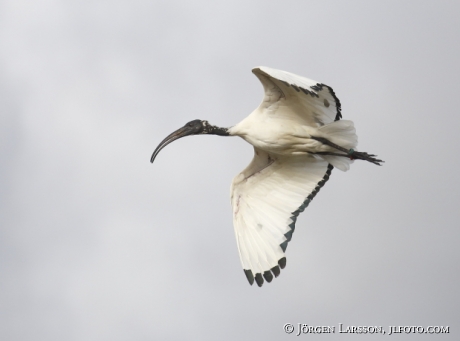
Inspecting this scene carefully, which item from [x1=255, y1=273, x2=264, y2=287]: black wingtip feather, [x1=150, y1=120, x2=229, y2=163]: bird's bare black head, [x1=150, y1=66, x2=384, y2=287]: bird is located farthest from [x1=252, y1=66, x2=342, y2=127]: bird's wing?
[x1=255, y1=273, x2=264, y2=287]: black wingtip feather

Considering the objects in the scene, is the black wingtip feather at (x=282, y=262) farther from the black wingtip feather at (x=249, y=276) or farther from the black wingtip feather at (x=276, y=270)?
the black wingtip feather at (x=249, y=276)

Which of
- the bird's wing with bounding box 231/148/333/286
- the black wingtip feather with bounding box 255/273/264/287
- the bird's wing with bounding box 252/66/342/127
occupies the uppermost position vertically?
the bird's wing with bounding box 252/66/342/127

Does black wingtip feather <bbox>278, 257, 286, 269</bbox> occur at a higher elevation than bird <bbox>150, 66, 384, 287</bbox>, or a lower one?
lower

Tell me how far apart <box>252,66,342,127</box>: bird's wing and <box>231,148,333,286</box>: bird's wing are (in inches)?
29.9

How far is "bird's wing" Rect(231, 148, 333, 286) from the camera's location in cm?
1337

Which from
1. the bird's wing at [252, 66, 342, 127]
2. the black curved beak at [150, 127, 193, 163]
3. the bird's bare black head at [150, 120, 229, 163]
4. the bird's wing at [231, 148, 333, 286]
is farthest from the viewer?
the black curved beak at [150, 127, 193, 163]

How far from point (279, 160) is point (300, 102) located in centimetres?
113

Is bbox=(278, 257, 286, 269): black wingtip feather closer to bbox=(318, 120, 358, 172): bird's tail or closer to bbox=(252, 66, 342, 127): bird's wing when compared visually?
bbox=(318, 120, 358, 172): bird's tail

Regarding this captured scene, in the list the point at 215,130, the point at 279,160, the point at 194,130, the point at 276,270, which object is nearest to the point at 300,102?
the point at 279,160

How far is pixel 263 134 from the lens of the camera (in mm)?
13039

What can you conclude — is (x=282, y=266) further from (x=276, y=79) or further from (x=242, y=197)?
(x=276, y=79)

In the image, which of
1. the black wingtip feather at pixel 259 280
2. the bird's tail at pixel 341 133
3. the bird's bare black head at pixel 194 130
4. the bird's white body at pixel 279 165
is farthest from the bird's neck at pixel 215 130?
the black wingtip feather at pixel 259 280

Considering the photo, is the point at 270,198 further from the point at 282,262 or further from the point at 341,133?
the point at 341,133

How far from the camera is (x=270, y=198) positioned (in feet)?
45.2
